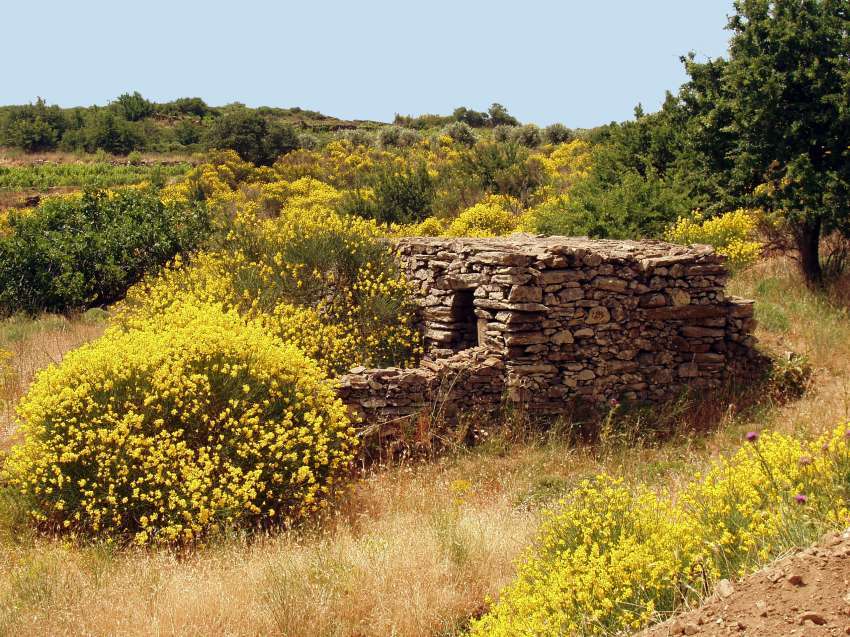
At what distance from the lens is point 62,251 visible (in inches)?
672

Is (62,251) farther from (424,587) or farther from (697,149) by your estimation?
(424,587)

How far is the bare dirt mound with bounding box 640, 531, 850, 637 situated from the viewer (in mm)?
3029

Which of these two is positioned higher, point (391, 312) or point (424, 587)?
point (391, 312)

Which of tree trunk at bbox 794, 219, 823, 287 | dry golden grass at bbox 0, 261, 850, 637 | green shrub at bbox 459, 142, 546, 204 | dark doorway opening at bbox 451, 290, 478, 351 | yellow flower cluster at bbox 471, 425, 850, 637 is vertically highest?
green shrub at bbox 459, 142, 546, 204

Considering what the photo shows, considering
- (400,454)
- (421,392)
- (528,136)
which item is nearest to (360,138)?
(528,136)

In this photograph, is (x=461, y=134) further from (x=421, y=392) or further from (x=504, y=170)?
(x=421, y=392)

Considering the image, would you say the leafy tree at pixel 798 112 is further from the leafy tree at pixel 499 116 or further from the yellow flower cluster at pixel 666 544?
the leafy tree at pixel 499 116

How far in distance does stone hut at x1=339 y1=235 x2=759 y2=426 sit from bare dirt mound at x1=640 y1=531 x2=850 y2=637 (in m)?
4.76

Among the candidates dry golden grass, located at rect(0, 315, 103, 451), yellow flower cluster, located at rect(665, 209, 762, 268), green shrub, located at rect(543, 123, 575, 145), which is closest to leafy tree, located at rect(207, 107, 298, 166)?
green shrub, located at rect(543, 123, 575, 145)

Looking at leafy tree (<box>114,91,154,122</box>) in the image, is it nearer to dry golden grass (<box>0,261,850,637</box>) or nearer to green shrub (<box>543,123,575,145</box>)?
green shrub (<box>543,123,575,145</box>)

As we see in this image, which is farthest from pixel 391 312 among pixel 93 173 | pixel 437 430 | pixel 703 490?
pixel 93 173

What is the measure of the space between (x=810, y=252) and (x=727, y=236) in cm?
125

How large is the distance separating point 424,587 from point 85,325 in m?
11.5

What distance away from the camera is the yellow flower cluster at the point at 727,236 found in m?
12.6
